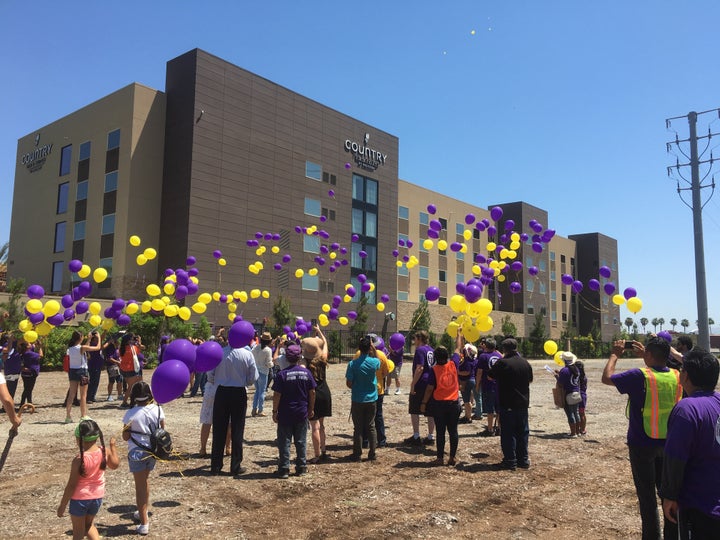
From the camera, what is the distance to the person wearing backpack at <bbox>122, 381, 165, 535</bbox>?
505 centimetres

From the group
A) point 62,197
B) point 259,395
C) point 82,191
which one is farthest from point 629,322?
point 259,395

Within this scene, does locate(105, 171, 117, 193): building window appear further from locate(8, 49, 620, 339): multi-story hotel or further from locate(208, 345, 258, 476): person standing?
Answer: locate(208, 345, 258, 476): person standing

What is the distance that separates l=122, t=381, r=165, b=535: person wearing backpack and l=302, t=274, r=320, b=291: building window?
114 feet

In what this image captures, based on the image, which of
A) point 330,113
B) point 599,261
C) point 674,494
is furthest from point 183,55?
point 599,261

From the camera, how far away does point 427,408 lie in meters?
7.97

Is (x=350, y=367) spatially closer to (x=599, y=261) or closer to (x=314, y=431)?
(x=314, y=431)

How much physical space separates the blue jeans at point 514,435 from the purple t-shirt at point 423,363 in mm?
1301

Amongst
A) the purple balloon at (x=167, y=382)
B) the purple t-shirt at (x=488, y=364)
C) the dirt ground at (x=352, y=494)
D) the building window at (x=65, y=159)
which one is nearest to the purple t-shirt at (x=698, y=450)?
the dirt ground at (x=352, y=494)

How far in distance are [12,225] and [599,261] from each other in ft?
233

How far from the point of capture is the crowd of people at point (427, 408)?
10.1 ft

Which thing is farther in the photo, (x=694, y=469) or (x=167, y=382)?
(x=167, y=382)

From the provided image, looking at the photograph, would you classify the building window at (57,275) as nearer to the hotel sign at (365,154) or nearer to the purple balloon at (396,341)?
the hotel sign at (365,154)

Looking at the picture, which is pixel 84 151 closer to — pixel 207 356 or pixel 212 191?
pixel 212 191

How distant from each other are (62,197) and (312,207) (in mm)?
18128
